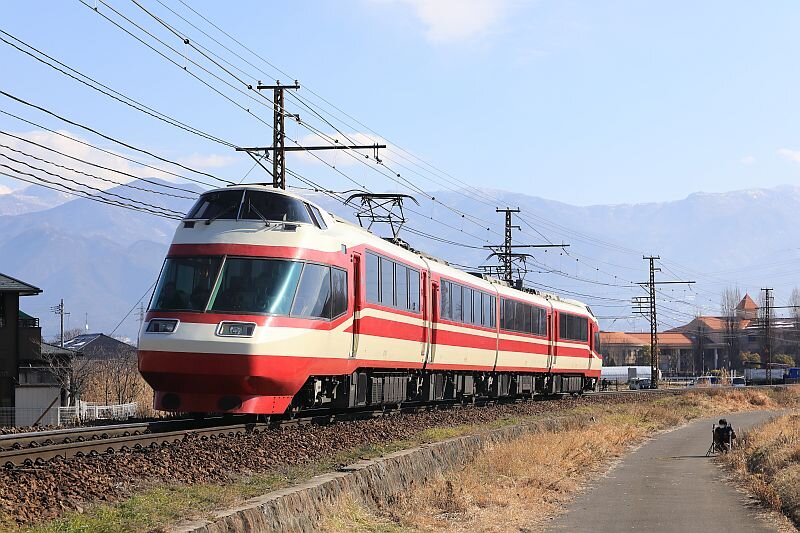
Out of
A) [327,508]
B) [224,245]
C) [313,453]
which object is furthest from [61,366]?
[327,508]

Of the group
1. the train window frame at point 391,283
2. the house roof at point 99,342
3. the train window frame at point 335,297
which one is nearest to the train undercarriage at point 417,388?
the train window frame at point 335,297

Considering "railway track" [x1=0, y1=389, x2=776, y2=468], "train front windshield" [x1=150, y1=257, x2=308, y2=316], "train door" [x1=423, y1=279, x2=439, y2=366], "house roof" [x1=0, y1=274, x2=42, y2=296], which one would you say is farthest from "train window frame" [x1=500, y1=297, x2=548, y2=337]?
"house roof" [x1=0, y1=274, x2=42, y2=296]

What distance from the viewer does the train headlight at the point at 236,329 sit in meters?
19.1

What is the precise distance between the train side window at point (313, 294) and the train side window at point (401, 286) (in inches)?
191

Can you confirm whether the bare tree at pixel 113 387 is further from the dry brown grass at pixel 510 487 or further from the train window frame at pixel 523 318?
the dry brown grass at pixel 510 487

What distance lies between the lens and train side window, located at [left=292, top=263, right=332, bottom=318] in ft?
66.8

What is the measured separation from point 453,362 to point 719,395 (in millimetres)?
41066

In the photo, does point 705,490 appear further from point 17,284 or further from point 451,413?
point 17,284

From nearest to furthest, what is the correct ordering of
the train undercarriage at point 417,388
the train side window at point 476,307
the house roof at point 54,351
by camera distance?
the train undercarriage at point 417,388 < the train side window at point 476,307 < the house roof at point 54,351

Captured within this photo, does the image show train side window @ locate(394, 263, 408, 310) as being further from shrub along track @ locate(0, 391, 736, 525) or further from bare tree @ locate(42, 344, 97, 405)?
bare tree @ locate(42, 344, 97, 405)

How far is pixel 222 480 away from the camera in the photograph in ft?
43.7

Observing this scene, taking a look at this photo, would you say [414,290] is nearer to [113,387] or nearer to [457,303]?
[457,303]

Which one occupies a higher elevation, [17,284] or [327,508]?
[17,284]

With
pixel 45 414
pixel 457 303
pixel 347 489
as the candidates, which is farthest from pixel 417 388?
pixel 45 414
